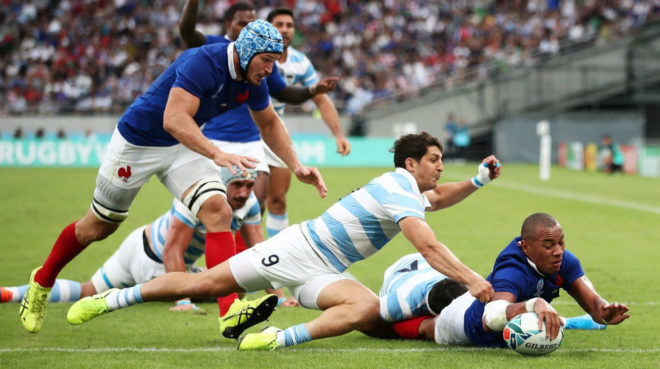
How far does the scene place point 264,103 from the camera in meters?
6.51

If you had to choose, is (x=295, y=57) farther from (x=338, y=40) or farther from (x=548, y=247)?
(x=338, y=40)

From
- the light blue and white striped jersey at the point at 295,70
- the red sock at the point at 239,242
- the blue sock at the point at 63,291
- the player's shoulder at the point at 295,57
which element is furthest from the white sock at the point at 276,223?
the blue sock at the point at 63,291

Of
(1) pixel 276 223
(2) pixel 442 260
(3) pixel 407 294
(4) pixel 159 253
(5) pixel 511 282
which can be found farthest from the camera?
(1) pixel 276 223

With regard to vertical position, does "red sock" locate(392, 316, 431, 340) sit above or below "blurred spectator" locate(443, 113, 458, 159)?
above

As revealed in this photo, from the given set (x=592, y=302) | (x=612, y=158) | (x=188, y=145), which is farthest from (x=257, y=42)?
(x=612, y=158)

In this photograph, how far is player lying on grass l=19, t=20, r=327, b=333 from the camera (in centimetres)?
587

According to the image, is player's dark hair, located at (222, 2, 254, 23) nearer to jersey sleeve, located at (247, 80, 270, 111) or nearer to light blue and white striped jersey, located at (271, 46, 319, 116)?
light blue and white striped jersey, located at (271, 46, 319, 116)

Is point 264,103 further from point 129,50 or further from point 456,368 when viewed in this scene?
point 129,50

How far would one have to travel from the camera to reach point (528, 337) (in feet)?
16.8

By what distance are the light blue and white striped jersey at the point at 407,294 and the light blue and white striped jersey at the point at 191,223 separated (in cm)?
188

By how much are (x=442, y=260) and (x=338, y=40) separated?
31639 millimetres

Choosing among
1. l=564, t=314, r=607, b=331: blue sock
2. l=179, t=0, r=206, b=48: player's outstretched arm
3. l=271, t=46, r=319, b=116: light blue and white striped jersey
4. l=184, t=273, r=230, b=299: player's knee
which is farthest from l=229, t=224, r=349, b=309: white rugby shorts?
l=271, t=46, r=319, b=116: light blue and white striped jersey

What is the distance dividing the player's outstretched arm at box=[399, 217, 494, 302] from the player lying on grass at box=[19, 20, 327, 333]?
993 millimetres

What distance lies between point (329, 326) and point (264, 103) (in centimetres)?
187
